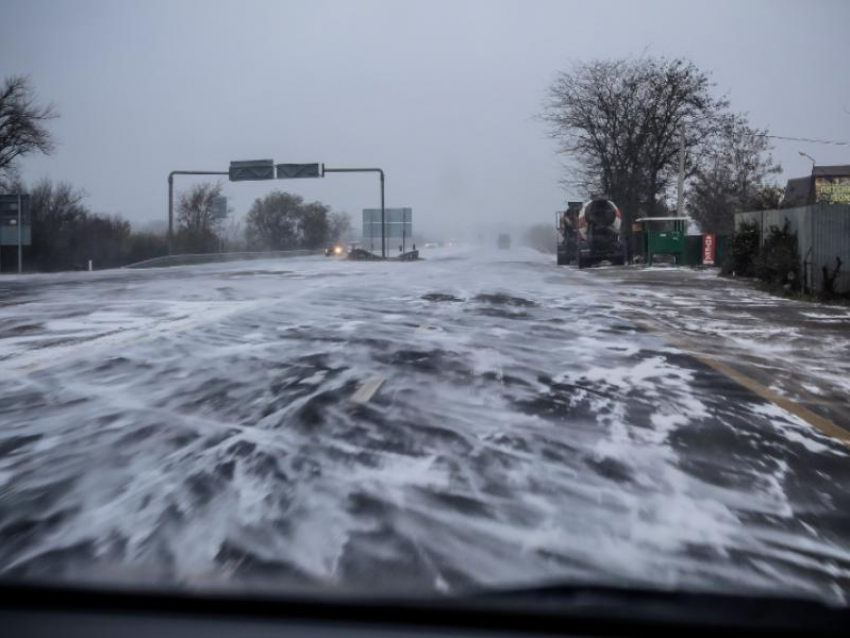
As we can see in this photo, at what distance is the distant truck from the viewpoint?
1747 inches

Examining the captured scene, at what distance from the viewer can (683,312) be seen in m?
14.3

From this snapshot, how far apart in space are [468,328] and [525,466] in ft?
22.7

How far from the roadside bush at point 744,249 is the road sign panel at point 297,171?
33173 mm

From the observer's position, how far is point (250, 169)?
53.6 m

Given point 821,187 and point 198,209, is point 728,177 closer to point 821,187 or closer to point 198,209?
point 821,187

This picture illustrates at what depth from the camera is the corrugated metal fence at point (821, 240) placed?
52.7ft

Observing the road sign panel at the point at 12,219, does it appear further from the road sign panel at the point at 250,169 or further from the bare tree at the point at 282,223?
the bare tree at the point at 282,223

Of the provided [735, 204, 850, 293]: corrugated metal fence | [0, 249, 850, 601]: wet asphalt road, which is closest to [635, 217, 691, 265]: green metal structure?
[735, 204, 850, 293]: corrugated metal fence

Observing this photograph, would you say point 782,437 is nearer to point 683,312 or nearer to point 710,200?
point 683,312

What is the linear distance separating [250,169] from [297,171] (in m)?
3.06

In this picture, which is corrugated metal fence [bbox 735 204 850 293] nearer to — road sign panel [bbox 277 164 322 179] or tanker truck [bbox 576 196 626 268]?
tanker truck [bbox 576 196 626 268]

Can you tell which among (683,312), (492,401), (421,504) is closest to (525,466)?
(421,504)

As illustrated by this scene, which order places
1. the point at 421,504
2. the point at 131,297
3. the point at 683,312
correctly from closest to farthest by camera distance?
the point at 421,504 → the point at 683,312 → the point at 131,297

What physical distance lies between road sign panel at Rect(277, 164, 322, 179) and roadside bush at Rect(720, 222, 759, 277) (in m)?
33.2
